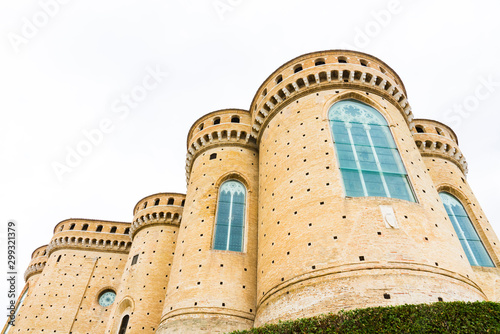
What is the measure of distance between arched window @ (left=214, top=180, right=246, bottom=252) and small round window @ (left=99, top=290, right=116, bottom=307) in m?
13.4

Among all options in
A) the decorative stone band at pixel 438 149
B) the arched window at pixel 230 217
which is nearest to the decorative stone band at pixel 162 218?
the arched window at pixel 230 217

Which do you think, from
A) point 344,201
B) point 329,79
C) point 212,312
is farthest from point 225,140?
point 212,312

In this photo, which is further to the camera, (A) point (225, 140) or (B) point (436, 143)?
(B) point (436, 143)

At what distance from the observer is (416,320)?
7.78m

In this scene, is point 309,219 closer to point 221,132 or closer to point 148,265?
point 221,132

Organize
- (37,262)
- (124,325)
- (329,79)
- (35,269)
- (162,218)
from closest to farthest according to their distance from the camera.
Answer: (329,79)
(124,325)
(162,218)
(35,269)
(37,262)

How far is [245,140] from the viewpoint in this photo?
61.7 ft

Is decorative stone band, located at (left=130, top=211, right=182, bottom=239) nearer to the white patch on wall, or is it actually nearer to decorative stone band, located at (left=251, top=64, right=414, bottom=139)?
decorative stone band, located at (left=251, top=64, right=414, bottom=139)

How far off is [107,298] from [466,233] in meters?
22.4

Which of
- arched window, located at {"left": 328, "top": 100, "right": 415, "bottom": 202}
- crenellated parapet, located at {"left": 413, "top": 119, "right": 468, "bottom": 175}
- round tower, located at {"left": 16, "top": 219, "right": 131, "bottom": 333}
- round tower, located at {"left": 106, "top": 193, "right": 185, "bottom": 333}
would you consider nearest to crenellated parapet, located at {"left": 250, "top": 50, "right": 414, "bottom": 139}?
arched window, located at {"left": 328, "top": 100, "right": 415, "bottom": 202}

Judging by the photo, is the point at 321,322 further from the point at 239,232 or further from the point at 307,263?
the point at 239,232

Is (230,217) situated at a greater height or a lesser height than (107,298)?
greater

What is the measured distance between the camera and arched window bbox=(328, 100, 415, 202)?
41.7 feet

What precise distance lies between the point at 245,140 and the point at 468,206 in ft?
37.8
